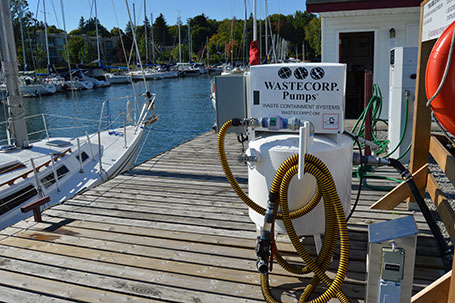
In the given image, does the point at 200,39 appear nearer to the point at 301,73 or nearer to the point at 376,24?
the point at 376,24

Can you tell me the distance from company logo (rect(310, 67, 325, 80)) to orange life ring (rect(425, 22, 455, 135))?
859 mm

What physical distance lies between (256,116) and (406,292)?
5.90ft

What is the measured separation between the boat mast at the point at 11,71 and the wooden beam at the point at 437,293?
750 cm

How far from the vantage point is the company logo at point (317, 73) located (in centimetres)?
318

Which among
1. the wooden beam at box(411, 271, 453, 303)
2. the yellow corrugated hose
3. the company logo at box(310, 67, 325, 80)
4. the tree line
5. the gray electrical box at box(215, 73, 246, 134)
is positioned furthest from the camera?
the tree line

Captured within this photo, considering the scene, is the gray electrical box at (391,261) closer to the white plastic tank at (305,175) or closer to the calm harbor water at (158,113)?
the white plastic tank at (305,175)

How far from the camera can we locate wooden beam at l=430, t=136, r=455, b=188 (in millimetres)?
3027

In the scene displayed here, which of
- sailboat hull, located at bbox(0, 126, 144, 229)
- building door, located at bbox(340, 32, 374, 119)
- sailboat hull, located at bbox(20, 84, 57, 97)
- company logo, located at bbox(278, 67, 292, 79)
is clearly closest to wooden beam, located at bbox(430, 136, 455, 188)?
company logo, located at bbox(278, 67, 292, 79)

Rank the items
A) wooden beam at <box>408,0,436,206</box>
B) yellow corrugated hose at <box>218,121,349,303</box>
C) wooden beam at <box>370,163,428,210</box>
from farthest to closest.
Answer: wooden beam at <box>370,163,428,210</box> → wooden beam at <box>408,0,436,206</box> → yellow corrugated hose at <box>218,121,349,303</box>

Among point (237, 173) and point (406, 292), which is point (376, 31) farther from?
point (406, 292)

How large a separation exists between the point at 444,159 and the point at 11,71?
24.0ft

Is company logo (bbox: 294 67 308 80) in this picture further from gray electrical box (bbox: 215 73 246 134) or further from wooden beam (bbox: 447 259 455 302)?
wooden beam (bbox: 447 259 455 302)

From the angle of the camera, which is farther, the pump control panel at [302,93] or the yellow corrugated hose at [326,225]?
the pump control panel at [302,93]

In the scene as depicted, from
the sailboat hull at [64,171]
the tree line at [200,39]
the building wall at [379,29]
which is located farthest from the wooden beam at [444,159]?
the tree line at [200,39]
